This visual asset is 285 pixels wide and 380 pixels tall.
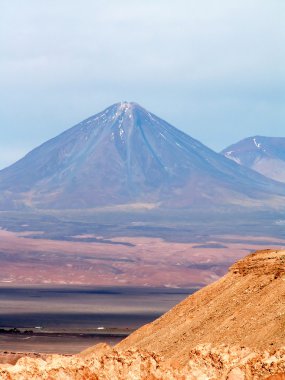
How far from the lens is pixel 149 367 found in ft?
90.4

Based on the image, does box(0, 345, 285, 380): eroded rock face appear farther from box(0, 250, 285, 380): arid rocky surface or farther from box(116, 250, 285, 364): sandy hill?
box(116, 250, 285, 364): sandy hill

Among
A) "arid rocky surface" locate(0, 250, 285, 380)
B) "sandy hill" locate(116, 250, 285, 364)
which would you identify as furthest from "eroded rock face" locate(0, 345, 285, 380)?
"sandy hill" locate(116, 250, 285, 364)

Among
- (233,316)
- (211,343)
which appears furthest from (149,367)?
(233,316)

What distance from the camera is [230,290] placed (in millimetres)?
52500

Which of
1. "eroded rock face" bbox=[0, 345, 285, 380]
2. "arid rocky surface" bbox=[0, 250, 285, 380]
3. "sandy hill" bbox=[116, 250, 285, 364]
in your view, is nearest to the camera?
"eroded rock face" bbox=[0, 345, 285, 380]

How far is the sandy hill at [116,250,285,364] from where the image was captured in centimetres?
4497

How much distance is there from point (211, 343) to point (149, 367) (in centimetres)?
1084

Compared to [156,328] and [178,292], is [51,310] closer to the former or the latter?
[178,292]

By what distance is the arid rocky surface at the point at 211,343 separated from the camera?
25930mm

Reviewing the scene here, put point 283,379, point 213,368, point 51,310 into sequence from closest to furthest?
point 283,379, point 213,368, point 51,310

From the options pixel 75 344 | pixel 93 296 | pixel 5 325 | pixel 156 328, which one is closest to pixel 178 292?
pixel 93 296

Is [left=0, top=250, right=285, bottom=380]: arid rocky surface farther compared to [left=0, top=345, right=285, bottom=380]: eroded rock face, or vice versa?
[left=0, top=250, right=285, bottom=380]: arid rocky surface

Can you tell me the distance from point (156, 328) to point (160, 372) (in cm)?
2665

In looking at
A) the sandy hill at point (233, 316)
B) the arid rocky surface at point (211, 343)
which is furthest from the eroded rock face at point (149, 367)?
the sandy hill at point (233, 316)
